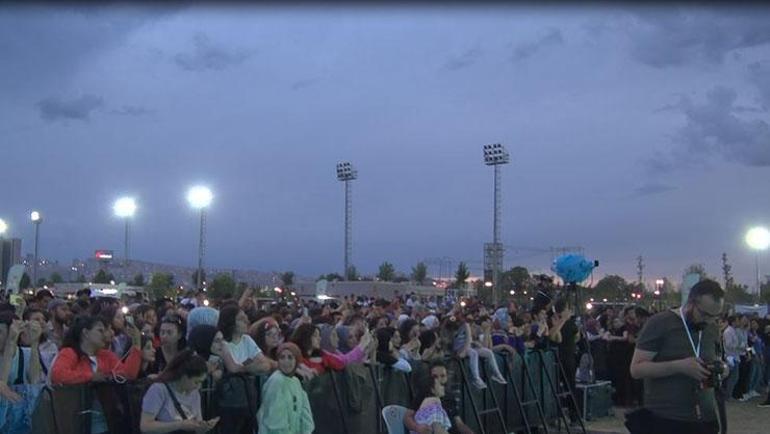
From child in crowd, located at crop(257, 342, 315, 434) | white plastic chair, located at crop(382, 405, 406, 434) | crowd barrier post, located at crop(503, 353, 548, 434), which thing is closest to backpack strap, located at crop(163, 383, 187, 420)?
child in crowd, located at crop(257, 342, 315, 434)

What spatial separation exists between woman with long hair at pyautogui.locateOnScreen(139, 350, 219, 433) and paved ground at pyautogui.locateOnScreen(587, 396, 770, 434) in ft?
30.2

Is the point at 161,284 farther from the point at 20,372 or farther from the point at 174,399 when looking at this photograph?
the point at 174,399

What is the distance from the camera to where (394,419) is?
364 inches

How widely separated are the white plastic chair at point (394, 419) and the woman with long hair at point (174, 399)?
2.65m

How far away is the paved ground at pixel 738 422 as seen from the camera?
14.8m

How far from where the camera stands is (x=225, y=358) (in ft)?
27.0

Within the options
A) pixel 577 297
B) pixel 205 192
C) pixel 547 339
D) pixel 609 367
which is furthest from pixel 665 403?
pixel 205 192

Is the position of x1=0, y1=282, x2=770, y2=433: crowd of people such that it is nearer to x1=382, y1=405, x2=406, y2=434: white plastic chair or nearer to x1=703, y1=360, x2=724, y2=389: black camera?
x1=382, y1=405, x2=406, y2=434: white plastic chair

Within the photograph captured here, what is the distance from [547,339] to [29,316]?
8.38m

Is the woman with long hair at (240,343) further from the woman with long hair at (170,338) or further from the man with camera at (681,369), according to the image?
the man with camera at (681,369)

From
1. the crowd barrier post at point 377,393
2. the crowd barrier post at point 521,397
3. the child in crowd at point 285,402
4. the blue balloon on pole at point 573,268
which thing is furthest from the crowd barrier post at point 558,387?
the child in crowd at point 285,402

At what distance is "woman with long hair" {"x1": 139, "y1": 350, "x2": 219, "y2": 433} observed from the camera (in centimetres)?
677

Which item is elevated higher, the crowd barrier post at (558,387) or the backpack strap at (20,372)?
the backpack strap at (20,372)

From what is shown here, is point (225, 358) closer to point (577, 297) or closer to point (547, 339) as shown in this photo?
point (547, 339)
